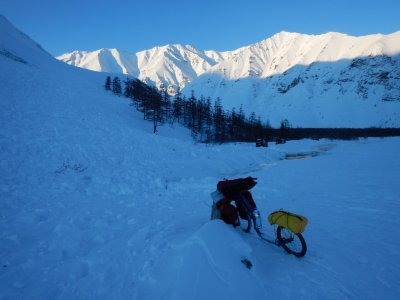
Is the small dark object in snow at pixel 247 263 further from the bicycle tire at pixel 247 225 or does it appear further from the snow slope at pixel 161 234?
the bicycle tire at pixel 247 225

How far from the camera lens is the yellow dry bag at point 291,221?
14.8 ft

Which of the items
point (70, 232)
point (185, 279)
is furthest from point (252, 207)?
point (70, 232)

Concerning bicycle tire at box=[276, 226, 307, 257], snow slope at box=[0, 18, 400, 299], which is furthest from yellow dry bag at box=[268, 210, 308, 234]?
snow slope at box=[0, 18, 400, 299]

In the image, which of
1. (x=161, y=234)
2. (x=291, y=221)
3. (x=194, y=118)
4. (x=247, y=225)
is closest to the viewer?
(x=291, y=221)

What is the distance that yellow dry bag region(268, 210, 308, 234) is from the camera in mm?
4504

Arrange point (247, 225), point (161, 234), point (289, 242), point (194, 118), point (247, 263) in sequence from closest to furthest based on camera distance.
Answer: point (247, 263) → point (289, 242) → point (161, 234) → point (247, 225) → point (194, 118)

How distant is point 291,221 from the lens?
4.67 meters

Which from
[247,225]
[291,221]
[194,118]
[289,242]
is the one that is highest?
[194,118]

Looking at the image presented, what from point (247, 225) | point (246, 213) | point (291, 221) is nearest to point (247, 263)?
point (291, 221)

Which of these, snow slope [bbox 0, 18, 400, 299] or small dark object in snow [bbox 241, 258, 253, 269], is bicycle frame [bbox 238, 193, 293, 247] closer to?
snow slope [bbox 0, 18, 400, 299]

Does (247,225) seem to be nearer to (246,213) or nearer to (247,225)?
(247,225)

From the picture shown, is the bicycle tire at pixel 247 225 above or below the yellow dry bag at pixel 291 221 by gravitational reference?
below

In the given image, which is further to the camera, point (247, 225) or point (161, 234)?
point (247, 225)

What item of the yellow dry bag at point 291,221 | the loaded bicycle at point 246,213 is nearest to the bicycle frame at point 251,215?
the loaded bicycle at point 246,213
